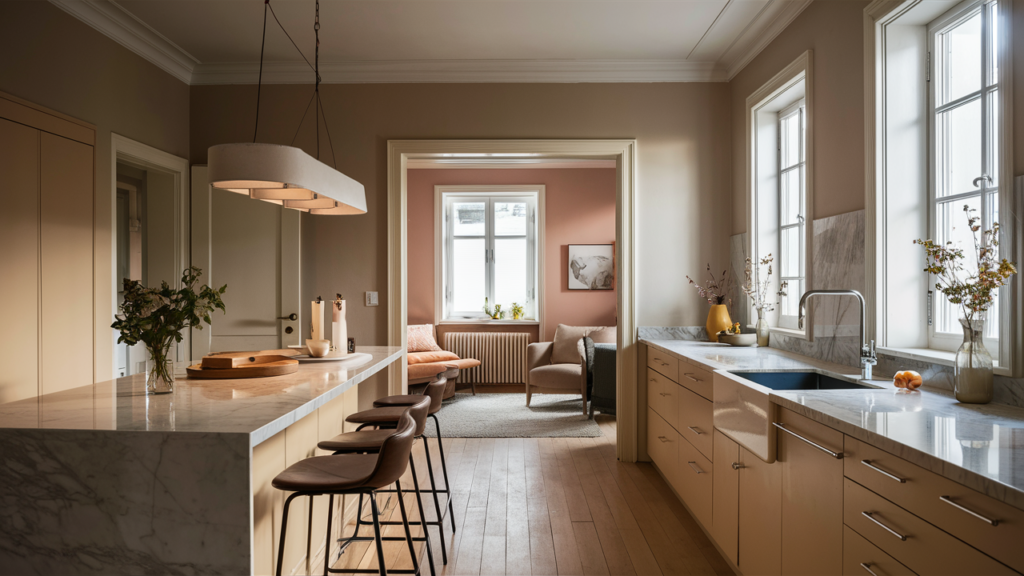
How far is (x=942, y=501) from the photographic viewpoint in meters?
1.21

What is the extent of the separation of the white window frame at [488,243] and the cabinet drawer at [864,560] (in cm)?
571

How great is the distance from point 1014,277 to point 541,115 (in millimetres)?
2958

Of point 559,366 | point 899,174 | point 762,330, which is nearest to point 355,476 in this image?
point 899,174

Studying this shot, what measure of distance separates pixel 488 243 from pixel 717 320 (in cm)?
404

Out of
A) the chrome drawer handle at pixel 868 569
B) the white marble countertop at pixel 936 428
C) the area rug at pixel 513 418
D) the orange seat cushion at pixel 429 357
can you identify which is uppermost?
the white marble countertop at pixel 936 428

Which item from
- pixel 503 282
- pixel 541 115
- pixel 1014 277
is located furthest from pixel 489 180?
pixel 1014 277

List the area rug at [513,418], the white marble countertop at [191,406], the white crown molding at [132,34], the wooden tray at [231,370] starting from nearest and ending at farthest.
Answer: the white marble countertop at [191,406]
the wooden tray at [231,370]
the white crown molding at [132,34]
the area rug at [513,418]

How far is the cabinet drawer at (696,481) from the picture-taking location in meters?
2.75

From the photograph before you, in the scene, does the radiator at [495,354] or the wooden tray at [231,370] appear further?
the radiator at [495,354]

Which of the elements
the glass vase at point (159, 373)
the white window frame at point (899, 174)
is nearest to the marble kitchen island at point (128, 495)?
the glass vase at point (159, 373)

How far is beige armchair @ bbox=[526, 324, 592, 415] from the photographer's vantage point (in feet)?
19.0

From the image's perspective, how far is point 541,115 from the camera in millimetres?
4121

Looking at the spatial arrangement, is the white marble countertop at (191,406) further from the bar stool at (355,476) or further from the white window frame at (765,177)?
the white window frame at (765,177)

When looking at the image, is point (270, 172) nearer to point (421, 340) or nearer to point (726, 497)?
point (726, 497)
